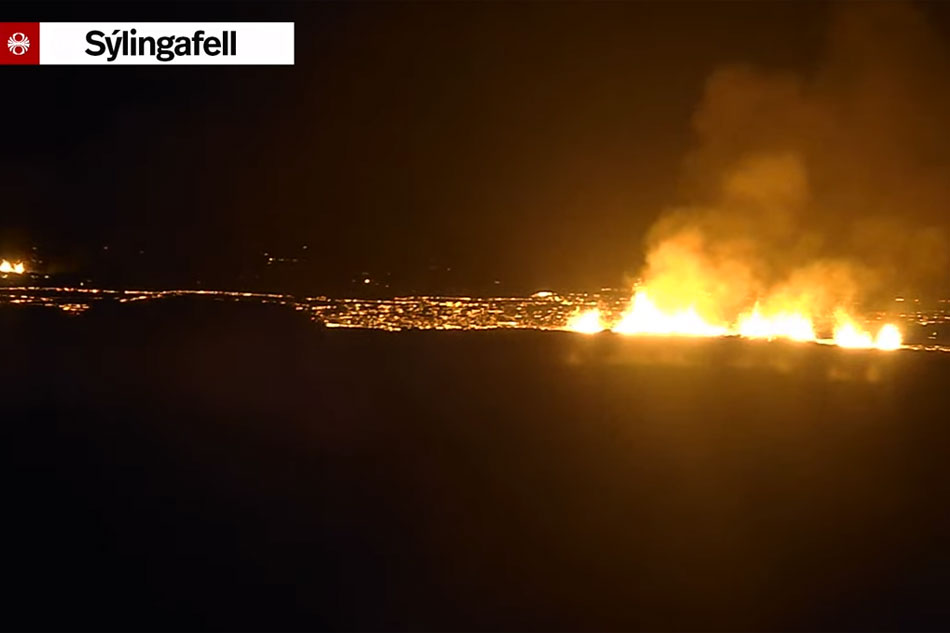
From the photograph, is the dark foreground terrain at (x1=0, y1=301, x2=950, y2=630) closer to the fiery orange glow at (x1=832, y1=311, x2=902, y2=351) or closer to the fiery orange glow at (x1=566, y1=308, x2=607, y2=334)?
the fiery orange glow at (x1=832, y1=311, x2=902, y2=351)

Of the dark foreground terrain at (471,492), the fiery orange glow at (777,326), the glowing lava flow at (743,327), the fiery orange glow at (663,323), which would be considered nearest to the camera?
the dark foreground terrain at (471,492)

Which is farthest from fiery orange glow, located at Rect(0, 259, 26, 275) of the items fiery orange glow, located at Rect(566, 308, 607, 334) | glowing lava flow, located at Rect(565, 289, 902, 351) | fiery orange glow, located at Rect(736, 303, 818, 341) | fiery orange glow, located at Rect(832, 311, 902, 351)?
fiery orange glow, located at Rect(832, 311, 902, 351)

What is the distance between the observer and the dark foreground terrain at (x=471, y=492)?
5027mm

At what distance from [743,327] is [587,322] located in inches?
78.9

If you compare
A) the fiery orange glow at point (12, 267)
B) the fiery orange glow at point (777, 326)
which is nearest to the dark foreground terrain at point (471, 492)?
the fiery orange glow at point (777, 326)

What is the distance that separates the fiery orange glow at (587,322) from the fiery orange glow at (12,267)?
10369 mm

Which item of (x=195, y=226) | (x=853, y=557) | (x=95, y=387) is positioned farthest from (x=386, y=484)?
(x=195, y=226)

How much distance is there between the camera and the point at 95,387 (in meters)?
8.85

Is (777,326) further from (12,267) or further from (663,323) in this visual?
(12,267)

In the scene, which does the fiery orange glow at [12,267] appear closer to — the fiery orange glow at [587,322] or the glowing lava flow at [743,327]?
the fiery orange glow at [587,322]

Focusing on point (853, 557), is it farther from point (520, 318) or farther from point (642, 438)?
point (520, 318)

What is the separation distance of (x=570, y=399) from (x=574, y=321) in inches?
176

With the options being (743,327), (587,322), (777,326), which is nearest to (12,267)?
(587,322)

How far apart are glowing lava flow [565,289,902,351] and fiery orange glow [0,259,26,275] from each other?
10.5m
